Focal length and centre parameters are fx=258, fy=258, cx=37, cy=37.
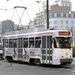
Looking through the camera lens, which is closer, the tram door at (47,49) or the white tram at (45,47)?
the white tram at (45,47)

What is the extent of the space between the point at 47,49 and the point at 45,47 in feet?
0.86

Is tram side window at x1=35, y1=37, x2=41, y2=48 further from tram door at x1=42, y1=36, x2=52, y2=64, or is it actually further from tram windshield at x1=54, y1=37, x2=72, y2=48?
tram windshield at x1=54, y1=37, x2=72, y2=48

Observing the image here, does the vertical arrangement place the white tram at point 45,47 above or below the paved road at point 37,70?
above

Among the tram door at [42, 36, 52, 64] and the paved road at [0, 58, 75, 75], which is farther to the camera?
the tram door at [42, 36, 52, 64]

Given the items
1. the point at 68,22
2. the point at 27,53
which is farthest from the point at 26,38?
the point at 68,22

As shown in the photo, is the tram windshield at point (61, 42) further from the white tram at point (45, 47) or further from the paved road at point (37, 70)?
the paved road at point (37, 70)

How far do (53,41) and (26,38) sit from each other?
3.84 m

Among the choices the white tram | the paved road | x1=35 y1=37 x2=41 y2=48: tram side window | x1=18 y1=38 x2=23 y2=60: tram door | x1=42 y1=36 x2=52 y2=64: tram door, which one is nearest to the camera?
the paved road

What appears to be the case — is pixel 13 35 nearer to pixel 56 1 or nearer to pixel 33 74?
pixel 33 74

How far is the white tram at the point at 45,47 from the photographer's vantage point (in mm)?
17047

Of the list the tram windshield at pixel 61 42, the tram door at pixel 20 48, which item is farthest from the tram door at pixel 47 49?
the tram door at pixel 20 48

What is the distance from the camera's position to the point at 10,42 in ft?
76.7

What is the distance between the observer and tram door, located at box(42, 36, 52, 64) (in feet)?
57.1

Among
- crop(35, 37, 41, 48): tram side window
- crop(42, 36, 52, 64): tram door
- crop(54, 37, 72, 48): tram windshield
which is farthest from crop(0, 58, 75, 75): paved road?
crop(35, 37, 41, 48): tram side window
